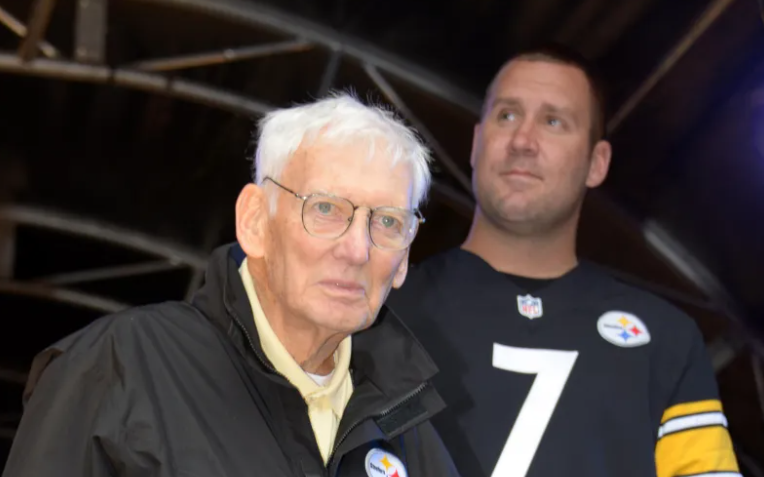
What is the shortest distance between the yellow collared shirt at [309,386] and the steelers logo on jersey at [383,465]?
8cm

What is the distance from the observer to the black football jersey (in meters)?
2.29

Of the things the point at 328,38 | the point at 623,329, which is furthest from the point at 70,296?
the point at 623,329

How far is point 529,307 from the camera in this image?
Result: 99.8 inches

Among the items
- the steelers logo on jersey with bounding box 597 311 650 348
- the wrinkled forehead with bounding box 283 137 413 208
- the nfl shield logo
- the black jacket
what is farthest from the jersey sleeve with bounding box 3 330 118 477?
the steelers logo on jersey with bounding box 597 311 650 348

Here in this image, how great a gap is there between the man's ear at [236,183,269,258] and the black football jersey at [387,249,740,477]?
0.83 meters

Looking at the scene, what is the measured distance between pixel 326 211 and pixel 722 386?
4171mm

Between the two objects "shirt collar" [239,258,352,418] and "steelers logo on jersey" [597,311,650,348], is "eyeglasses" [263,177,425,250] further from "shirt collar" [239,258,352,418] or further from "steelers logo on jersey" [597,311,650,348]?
"steelers logo on jersey" [597,311,650,348]

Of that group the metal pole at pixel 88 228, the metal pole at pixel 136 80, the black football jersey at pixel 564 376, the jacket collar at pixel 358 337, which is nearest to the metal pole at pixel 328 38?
the metal pole at pixel 136 80

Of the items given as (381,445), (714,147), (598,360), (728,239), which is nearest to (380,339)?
(381,445)

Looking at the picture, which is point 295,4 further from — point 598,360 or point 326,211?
point 326,211

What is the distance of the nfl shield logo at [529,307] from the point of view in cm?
252

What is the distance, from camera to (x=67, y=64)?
14.9 feet

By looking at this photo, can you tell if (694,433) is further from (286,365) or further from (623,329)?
(286,365)

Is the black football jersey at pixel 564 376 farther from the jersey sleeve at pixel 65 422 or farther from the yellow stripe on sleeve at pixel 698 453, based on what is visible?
the jersey sleeve at pixel 65 422
